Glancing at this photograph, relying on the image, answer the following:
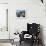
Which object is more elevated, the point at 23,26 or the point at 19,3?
the point at 19,3

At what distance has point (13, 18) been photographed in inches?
197

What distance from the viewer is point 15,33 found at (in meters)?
4.88

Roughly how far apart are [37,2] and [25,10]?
61 centimetres

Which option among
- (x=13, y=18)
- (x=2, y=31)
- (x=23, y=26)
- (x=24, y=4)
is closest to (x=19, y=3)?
(x=24, y=4)

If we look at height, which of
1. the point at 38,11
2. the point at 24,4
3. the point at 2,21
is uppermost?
the point at 24,4

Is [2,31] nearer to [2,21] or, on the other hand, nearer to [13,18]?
[2,21]

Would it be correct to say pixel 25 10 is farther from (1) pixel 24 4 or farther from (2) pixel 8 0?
(2) pixel 8 0

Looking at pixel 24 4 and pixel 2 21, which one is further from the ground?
pixel 24 4

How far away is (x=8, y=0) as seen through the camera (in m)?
4.98

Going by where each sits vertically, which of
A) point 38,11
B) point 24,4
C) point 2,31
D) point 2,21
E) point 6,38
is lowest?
point 6,38

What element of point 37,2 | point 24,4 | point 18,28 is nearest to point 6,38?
point 18,28

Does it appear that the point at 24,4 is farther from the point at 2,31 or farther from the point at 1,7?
the point at 2,31

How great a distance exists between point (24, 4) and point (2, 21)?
121 cm

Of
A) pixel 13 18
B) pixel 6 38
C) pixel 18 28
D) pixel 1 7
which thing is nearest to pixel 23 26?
pixel 18 28
